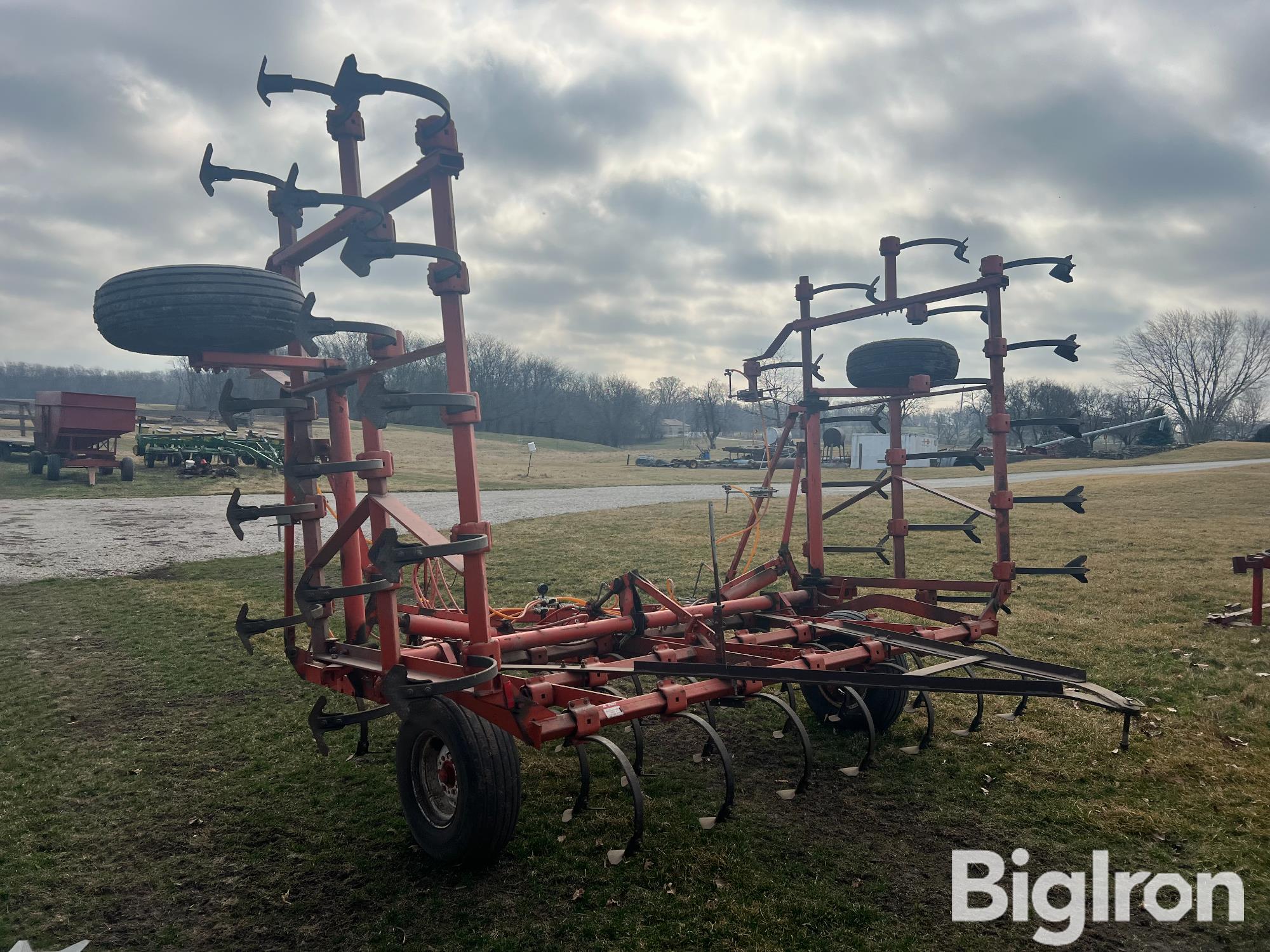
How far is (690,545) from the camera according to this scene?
15086 millimetres

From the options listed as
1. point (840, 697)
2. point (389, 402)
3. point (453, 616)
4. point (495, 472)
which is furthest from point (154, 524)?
point (495, 472)

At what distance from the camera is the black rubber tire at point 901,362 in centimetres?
642

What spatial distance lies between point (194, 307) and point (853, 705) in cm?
470

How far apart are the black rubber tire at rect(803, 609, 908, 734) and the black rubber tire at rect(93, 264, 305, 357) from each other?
392cm

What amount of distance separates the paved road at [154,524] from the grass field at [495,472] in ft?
6.94

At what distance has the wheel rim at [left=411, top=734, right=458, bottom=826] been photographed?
4.05m

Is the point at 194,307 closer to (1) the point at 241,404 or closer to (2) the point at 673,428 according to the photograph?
(1) the point at 241,404

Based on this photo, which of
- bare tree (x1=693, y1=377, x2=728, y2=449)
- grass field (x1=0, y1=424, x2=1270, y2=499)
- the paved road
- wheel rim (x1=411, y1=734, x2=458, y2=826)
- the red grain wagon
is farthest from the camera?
bare tree (x1=693, y1=377, x2=728, y2=449)

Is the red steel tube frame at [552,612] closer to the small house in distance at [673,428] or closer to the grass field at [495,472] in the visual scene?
the grass field at [495,472]

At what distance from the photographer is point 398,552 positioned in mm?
3611

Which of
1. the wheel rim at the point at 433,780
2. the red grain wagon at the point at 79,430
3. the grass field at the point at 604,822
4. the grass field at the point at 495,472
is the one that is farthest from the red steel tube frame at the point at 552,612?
the red grain wagon at the point at 79,430

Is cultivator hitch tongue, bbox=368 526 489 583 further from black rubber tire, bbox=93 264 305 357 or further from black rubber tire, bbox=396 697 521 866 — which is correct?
black rubber tire, bbox=93 264 305 357

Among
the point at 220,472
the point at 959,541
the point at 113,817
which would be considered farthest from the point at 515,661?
the point at 220,472

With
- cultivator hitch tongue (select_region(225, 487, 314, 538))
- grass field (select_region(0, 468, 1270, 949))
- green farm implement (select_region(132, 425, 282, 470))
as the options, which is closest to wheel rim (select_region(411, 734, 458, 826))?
grass field (select_region(0, 468, 1270, 949))
